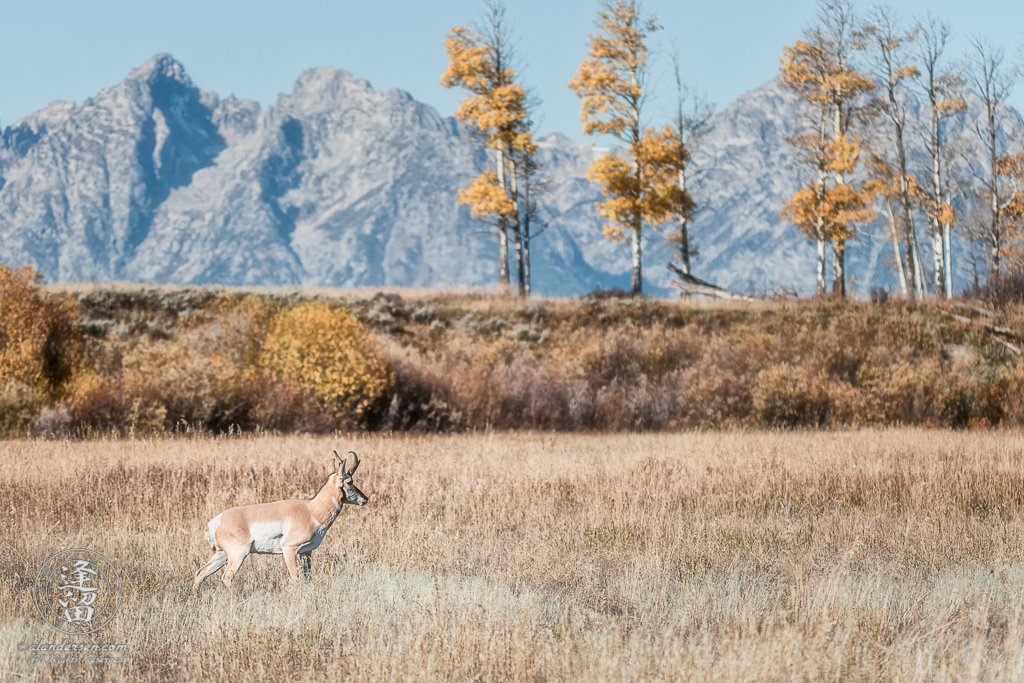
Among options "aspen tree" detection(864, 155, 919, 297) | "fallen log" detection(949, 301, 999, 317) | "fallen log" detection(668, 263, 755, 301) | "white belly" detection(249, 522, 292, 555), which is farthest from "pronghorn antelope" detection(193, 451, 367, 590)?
"aspen tree" detection(864, 155, 919, 297)

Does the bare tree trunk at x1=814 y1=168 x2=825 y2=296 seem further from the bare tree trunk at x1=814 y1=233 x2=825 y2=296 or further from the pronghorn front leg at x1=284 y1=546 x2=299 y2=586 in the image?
the pronghorn front leg at x1=284 y1=546 x2=299 y2=586

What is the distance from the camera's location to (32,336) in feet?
55.1

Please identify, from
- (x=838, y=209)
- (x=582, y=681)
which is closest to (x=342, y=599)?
(x=582, y=681)

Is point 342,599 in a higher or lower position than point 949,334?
lower

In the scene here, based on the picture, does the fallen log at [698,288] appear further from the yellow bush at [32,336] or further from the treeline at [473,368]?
the yellow bush at [32,336]

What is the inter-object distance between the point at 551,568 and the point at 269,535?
9.22 ft

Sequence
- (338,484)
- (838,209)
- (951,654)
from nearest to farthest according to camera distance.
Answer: (338,484) → (951,654) → (838,209)

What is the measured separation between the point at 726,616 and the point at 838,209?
30921mm

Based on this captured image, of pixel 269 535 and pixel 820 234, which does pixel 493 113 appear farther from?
pixel 269 535

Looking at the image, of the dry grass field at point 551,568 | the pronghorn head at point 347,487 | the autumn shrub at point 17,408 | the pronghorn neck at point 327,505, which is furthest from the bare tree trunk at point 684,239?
the pronghorn head at point 347,487

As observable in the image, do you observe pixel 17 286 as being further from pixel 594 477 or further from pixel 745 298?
pixel 745 298

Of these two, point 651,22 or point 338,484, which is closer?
point 338,484

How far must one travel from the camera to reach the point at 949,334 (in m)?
23.0

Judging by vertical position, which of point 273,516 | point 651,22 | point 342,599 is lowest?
point 342,599
